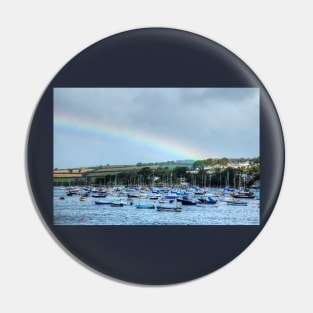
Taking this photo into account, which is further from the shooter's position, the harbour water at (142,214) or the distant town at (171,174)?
the distant town at (171,174)

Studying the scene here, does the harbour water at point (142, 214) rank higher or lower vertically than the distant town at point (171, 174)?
lower

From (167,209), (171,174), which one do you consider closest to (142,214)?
(167,209)

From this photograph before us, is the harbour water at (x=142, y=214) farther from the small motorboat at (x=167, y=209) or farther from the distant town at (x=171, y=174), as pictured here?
the distant town at (x=171, y=174)

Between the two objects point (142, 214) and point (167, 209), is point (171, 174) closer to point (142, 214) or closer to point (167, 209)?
point (167, 209)

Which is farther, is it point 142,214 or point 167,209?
point 167,209

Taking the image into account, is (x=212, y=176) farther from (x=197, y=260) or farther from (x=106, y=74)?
(x=106, y=74)

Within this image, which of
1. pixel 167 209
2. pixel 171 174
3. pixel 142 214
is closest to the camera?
pixel 142 214
